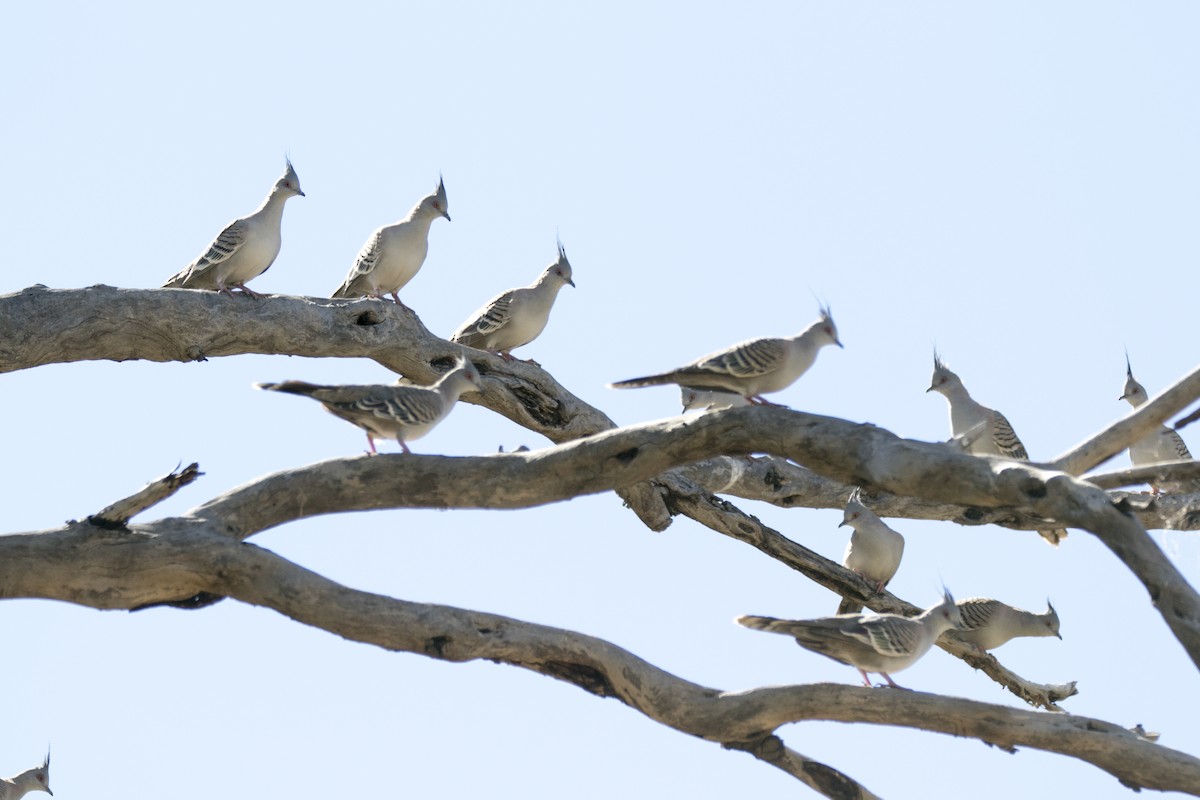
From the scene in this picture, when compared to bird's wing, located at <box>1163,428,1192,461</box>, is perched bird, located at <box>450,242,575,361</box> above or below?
below

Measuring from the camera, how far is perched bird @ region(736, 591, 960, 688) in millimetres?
6946

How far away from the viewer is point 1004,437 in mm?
10766

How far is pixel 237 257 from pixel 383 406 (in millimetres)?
3090

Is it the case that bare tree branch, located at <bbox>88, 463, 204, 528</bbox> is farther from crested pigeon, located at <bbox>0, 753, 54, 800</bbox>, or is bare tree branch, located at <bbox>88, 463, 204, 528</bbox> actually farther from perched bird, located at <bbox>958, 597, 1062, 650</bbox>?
crested pigeon, located at <bbox>0, 753, 54, 800</bbox>

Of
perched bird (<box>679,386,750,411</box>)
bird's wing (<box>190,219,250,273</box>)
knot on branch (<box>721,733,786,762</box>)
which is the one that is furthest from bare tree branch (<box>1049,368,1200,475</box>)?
bird's wing (<box>190,219,250,273</box>)

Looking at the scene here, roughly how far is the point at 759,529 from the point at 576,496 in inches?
115

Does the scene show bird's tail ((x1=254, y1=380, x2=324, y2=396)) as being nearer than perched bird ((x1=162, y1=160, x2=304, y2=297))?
Yes

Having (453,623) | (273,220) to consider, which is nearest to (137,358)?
(273,220)

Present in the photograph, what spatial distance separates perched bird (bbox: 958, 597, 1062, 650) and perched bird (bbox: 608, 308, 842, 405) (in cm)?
287

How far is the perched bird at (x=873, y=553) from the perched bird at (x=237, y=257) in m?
4.11

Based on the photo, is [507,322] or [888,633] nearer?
[888,633]

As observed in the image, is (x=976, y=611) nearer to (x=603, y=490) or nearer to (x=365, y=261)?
(x=603, y=490)

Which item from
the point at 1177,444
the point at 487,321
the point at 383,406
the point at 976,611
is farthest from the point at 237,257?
the point at 1177,444

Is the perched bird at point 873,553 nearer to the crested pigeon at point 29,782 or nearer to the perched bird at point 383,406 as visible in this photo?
the perched bird at point 383,406
